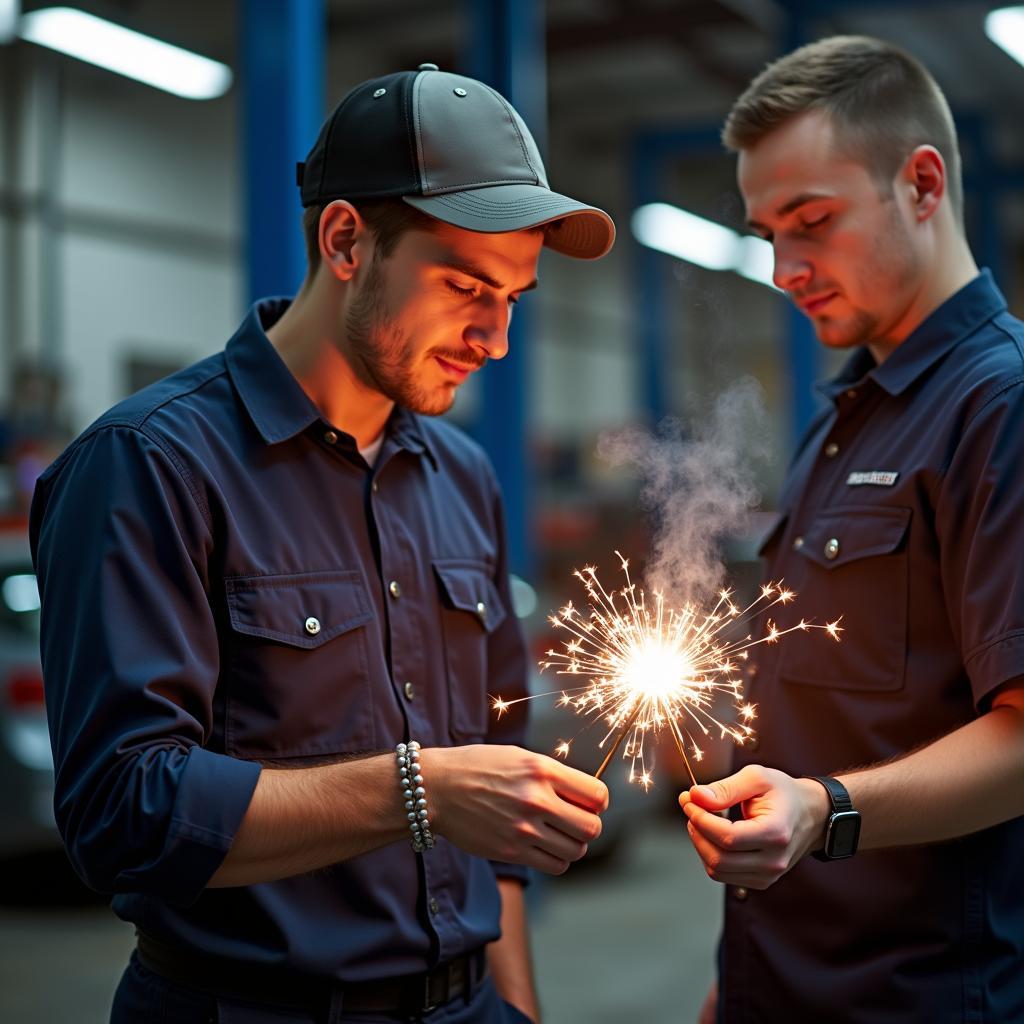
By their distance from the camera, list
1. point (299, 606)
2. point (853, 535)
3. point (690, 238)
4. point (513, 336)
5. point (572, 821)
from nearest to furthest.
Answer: point (572, 821) < point (299, 606) < point (853, 535) < point (513, 336) < point (690, 238)

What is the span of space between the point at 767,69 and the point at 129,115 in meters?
12.5

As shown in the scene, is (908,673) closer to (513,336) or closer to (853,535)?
(853,535)

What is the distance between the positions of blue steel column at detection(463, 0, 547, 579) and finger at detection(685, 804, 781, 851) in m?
4.22

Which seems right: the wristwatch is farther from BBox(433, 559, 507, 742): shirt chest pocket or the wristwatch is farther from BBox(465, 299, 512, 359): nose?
BBox(465, 299, 512, 359): nose

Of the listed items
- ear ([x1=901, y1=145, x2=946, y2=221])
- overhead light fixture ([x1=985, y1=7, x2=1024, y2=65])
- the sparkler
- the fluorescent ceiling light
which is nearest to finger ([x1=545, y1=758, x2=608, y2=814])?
the sparkler

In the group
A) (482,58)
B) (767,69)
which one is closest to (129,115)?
Result: (482,58)

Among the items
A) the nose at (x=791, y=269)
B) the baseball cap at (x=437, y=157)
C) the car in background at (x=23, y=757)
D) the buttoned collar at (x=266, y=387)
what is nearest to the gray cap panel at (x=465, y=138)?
the baseball cap at (x=437, y=157)

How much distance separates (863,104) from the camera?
211cm

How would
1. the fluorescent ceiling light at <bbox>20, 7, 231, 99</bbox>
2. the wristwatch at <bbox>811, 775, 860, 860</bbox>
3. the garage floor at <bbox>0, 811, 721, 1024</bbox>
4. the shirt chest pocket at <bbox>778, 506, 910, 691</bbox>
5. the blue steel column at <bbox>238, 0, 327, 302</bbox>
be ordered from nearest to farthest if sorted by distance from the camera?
the wristwatch at <bbox>811, 775, 860, 860</bbox> < the shirt chest pocket at <bbox>778, 506, 910, 691</bbox> < the blue steel column at <bbox>238, 0, 327, 302</bbox> < the garage floor at <bbox>0, 811, 721, 1024</bbox> < the fluorescent ceiling light at <bbox>20, 7, 231, 99</bbox>

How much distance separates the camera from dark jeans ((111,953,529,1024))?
1.76 m

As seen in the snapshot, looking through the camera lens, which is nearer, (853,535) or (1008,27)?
(853,535)

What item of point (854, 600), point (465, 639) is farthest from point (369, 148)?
point (854, 600)

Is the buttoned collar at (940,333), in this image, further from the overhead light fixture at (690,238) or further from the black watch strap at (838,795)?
the overhead light fixture at (690,238)

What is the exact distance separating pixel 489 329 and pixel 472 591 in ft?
1.47
